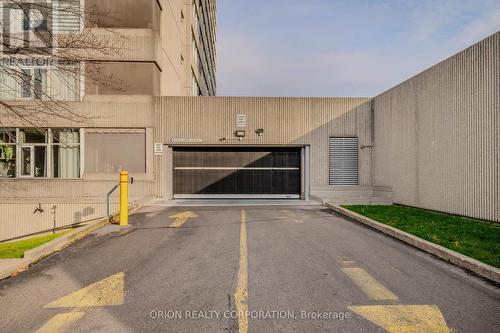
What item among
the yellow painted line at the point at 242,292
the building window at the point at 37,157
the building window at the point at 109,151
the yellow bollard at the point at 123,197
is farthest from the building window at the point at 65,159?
the yellow painted line at the point at 242,292

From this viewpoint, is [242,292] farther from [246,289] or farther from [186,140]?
[186,140]

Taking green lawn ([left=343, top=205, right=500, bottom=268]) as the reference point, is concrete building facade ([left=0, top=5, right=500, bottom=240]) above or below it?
above

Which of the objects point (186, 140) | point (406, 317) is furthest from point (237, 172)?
point (406, 317)

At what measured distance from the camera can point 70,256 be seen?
5.58m

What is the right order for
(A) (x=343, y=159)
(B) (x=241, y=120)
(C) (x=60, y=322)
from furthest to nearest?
1. (A) (x=343, y=159)
2. (B) (x=241, y=120)
3. (C) (x=60, y=322)

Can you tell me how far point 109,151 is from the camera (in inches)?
564

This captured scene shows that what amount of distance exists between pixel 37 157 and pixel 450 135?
18.3 metres

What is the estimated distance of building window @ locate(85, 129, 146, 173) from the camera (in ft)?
46.9

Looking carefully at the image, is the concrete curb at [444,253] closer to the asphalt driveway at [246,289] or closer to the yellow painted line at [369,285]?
the asphalt driveway at [246,289]

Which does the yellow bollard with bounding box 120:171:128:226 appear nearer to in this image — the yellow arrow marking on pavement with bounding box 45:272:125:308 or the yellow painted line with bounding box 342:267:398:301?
the yellow arrow marking on pavement with bounding box 45:272:125:308

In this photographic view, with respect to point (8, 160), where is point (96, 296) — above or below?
below

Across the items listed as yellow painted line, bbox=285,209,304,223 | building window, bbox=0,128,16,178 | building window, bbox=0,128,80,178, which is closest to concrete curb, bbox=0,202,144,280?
yellow painted line, bbox=285,209,304,223

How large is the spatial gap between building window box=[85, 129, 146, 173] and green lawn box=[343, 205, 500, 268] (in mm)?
11639

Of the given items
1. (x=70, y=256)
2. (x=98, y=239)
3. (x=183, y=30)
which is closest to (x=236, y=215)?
(x=98, y=239)
